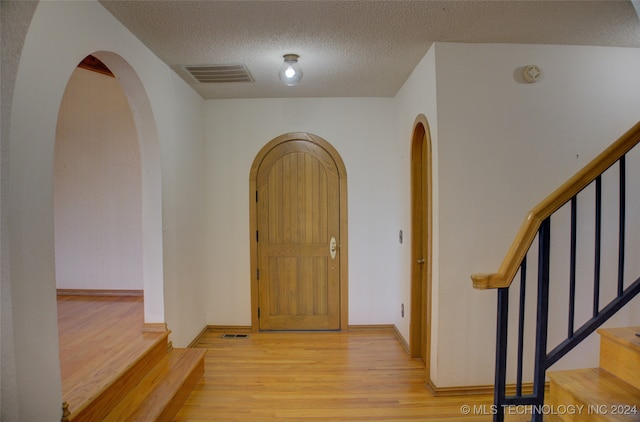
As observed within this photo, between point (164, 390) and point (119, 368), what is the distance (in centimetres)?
32

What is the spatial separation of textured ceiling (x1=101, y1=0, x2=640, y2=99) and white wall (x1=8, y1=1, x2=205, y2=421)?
0.73 ft

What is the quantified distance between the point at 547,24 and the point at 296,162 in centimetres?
244

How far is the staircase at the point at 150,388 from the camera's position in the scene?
2000 millimetres

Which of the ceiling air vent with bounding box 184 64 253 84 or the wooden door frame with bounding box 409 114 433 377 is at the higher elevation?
the ceiling air vent with bounding box 184 64 253 84

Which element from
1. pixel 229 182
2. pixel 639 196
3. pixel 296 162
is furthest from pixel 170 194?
pixel 639 196

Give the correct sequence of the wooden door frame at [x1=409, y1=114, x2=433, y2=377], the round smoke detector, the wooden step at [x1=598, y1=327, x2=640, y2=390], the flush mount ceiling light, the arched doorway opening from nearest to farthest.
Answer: the wooden step at [x1=598, y1=327, x2=640, y2=390] < the round smoke detector < the flush mount ceiling light < the wooden door frame at [x1=409, y1=114, x2=433, y2=377] < the arched doorway opening

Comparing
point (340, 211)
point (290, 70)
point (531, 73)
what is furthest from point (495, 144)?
point (340, 211)

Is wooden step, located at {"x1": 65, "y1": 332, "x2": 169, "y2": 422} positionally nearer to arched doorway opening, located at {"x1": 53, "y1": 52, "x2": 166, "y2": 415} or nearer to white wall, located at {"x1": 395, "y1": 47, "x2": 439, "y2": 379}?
arched doorway opening, located at {"x1": 53, "y1": 52, "x2": 166, "y2": 415}

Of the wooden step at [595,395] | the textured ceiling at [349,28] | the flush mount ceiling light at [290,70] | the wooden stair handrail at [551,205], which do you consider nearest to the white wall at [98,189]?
the textured ceiling at [349,28]

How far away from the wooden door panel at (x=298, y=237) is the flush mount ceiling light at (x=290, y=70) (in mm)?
1192

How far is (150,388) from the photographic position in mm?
2363

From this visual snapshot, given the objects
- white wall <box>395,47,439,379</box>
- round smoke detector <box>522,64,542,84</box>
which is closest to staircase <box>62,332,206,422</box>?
white wall <box>395,47,439,379</box>

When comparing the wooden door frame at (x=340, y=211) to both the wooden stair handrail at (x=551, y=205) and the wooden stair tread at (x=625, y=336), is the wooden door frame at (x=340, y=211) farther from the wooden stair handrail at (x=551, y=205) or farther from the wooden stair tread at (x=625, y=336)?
the wooden stair tread at (x=625, y=336)

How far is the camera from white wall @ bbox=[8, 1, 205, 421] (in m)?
1.46
